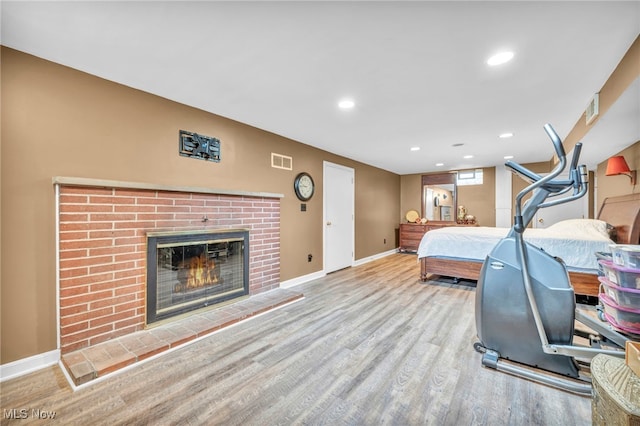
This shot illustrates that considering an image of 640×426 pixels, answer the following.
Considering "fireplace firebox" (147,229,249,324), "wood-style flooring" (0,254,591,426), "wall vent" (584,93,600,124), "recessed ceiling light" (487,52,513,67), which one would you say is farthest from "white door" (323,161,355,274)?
"wall vent" (584,93,600,124)

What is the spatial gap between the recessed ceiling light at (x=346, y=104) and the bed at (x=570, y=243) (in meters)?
2.62

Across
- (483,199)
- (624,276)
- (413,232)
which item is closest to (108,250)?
(624,276)

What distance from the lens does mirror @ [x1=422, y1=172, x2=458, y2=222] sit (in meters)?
6.73

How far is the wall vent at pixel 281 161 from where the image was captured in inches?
144

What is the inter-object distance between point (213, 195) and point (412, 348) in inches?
97.5

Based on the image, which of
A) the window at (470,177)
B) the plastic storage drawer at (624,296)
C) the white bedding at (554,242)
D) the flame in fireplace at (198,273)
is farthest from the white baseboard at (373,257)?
the plastic storage drawer at (624,296)

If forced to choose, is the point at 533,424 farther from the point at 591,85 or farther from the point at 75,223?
the point at 75,223

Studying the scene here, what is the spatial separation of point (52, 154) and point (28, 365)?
4.99ft

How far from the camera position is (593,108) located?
2400 mm

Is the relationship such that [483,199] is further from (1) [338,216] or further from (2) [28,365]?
(2) [28,365]

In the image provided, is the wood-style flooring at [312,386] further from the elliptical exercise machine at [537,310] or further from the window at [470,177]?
the window at [470,177]

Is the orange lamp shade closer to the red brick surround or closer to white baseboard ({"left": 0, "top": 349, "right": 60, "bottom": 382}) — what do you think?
the red brick surround

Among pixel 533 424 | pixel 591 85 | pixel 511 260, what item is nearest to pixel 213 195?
pixel 511 260

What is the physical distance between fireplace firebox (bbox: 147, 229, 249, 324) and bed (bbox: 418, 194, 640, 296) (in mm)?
2899
